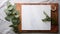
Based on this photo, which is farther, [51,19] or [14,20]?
[51,19]

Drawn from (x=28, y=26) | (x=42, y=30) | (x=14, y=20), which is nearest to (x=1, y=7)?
(x=14, y=20)

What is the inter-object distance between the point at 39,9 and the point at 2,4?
22.5 inches

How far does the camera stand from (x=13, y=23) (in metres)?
1.66

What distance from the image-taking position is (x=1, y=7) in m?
1.76

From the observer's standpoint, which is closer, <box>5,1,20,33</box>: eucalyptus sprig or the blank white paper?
<box>5,1,20,33</box>: eucalyptus sprig

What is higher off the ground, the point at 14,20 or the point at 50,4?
the point at 50,4

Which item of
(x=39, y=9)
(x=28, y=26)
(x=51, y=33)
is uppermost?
(x=39, y=9)


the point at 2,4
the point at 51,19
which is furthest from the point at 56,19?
the point at 2,4

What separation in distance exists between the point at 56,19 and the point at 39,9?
11.9 inches

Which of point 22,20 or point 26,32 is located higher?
point 22,20

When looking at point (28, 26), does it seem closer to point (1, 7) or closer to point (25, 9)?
point (25, 9)

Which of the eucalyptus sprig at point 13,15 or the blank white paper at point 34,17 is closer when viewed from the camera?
the eucalyptus sprig at point 13,15

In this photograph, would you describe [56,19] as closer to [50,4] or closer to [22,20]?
[50,4]

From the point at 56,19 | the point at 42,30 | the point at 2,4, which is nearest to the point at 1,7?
the point at 2,4
